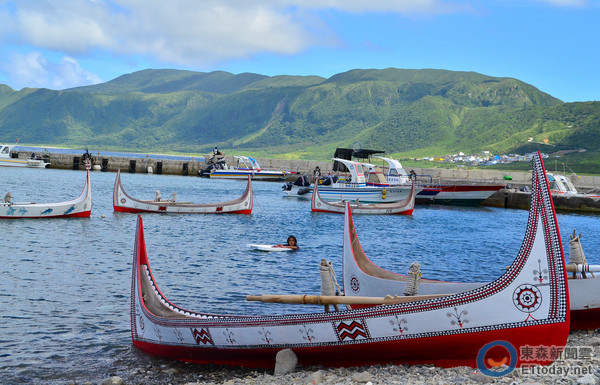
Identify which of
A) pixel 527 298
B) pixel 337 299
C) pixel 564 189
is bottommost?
pixel 337 299

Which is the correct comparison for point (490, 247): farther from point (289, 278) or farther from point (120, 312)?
point (120, 312)

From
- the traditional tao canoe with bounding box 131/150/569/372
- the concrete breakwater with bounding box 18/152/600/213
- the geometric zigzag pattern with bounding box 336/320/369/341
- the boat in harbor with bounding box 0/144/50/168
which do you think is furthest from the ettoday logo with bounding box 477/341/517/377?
the boat in harbor with bounding box 0/144/50/168

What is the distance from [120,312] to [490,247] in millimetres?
23843

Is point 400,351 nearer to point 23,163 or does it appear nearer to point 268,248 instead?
point 268,248

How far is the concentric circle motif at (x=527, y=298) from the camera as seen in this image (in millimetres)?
10172

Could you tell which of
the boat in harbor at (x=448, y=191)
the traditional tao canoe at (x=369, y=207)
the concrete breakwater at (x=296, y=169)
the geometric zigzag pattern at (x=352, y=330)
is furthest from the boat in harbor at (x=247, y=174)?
the geometric zigzag pattern at (x=352, y=330)

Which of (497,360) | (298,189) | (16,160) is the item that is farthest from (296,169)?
(497,360)

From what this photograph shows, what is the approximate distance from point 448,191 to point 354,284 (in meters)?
48.6

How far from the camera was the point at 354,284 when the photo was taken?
51.6 ft

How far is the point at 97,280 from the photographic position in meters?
21.1

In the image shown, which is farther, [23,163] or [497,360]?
[23,163]

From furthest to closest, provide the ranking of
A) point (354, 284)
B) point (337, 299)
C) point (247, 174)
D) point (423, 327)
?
point (247, 174), point (354, 284), point (337, 299), point (423, 327)

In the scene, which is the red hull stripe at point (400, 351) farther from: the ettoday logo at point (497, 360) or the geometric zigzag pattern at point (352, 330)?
the geometric zigzag pattern at point (352, 330)

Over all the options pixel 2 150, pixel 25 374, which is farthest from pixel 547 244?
pixel 2 150
